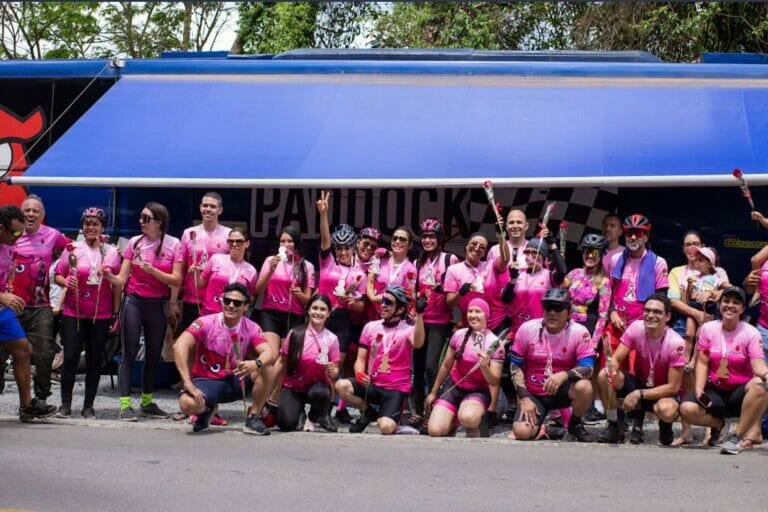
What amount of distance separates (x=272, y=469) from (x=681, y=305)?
13.2 feet

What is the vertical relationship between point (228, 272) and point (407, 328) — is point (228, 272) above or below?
above

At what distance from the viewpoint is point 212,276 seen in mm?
10602

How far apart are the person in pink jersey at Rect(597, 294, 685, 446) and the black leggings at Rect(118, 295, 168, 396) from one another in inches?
146

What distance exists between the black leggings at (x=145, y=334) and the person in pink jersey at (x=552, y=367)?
3.02 m

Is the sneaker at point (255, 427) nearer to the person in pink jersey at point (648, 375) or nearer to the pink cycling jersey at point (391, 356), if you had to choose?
the pink cycling jersey at point (391, 356)

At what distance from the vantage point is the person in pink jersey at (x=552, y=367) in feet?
→ 31.3

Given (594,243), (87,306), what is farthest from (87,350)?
(594,243)

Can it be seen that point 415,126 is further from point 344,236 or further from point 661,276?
point 661,276

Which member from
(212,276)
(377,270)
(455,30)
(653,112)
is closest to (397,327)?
(377,270)

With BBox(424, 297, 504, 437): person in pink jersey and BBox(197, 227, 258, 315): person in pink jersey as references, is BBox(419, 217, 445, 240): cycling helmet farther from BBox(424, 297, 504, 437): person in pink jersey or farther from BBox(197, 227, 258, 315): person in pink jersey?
BBox(197, 227, 258, 315): person in pink jersey

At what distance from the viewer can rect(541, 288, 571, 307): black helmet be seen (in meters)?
9.55

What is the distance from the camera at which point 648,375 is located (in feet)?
31.4

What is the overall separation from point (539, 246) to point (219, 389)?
2794 millimetres

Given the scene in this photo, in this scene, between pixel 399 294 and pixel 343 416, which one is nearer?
pixel 399 294
